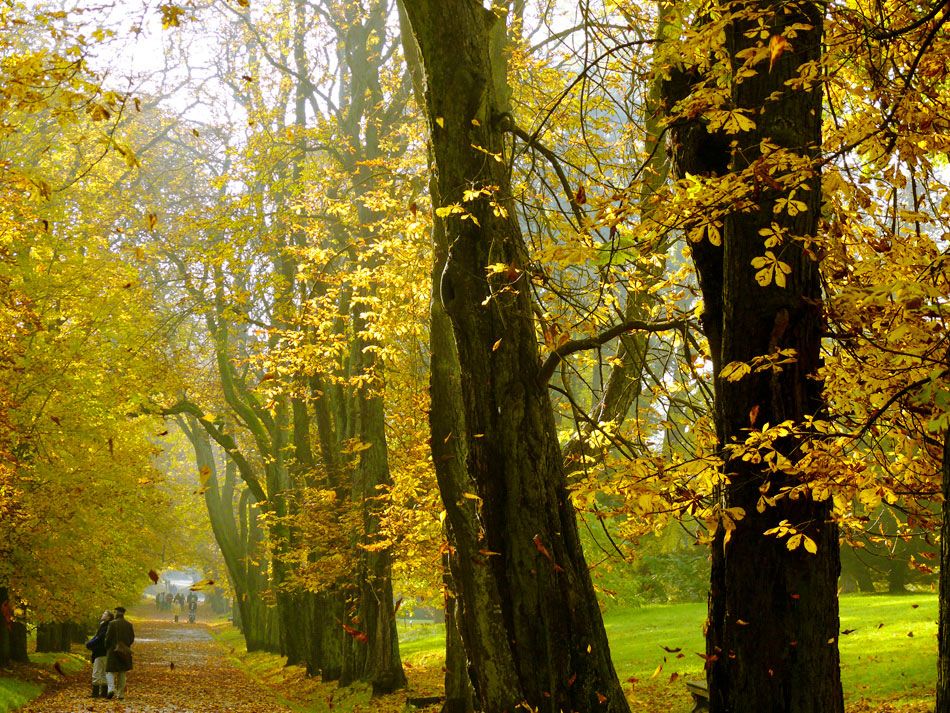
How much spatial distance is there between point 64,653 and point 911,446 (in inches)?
977

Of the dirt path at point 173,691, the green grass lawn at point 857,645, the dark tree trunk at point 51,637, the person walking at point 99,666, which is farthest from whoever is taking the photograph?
the dark tree trunk at point 51,637

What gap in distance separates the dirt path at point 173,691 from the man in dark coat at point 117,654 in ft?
1.10

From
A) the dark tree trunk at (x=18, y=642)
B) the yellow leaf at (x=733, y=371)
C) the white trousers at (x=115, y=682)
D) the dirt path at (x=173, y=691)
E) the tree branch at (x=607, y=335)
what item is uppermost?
the tree branch at (x=607, y=335)

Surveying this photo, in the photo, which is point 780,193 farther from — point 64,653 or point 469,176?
point 64,653

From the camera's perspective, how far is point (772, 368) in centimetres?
445

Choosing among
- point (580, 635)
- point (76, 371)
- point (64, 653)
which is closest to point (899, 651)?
point (580, 635)

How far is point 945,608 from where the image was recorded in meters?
3.67

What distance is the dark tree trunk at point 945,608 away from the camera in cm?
363

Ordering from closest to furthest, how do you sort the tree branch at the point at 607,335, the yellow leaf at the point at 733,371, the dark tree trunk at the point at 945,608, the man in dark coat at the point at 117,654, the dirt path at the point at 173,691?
1. the dark tree trunk at the point at 945,608
2. the yellow leaf at the point at 733,371
3. the tree branch at the point at 607,335
4. the dirt path at the point at 173,691
5. the man in dark coat at the point at 117,654

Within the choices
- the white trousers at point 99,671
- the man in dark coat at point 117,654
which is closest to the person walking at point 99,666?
the white trousers at point 99,671

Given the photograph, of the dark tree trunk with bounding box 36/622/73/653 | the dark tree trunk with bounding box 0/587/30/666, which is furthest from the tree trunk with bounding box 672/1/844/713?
the dark tree trunk with bounding box 36/622/73/653

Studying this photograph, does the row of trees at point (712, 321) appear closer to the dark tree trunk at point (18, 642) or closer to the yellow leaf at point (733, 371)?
the yellow leaf at point (733, 371)

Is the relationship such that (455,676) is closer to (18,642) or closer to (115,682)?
(115,682)

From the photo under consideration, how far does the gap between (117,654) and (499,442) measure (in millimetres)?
12989
